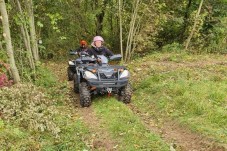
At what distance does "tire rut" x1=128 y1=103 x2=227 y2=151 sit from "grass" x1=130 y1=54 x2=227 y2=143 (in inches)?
7.1

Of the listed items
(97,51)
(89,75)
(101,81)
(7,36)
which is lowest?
(101,81)

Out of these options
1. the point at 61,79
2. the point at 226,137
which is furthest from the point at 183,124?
the point at 61,79

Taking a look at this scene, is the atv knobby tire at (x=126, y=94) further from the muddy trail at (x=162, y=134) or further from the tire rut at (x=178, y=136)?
the tire rut at (x=178, y=136)

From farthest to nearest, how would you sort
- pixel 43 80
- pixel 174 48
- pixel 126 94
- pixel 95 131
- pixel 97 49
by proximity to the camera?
pixel 174 48 → pixel 43 80 → pixel 97 49 → pixel 126 94 → pixel 95 131

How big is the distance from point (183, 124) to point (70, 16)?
15.0m

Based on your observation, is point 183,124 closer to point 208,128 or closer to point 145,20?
point 208,128

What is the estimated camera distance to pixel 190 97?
31.6ft

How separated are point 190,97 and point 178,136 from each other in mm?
2109

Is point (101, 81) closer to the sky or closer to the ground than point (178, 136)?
closer to the sky

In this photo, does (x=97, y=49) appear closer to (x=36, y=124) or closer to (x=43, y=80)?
(x=43, y=80)

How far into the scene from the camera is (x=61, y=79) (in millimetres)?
14867

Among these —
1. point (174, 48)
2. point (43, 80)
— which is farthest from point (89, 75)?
point (174, 48)

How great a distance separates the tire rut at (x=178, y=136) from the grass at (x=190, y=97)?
18 cm

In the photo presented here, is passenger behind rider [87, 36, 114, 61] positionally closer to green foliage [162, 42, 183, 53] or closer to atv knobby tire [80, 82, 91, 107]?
atv knobby tire [80, 82, 91, 107]
